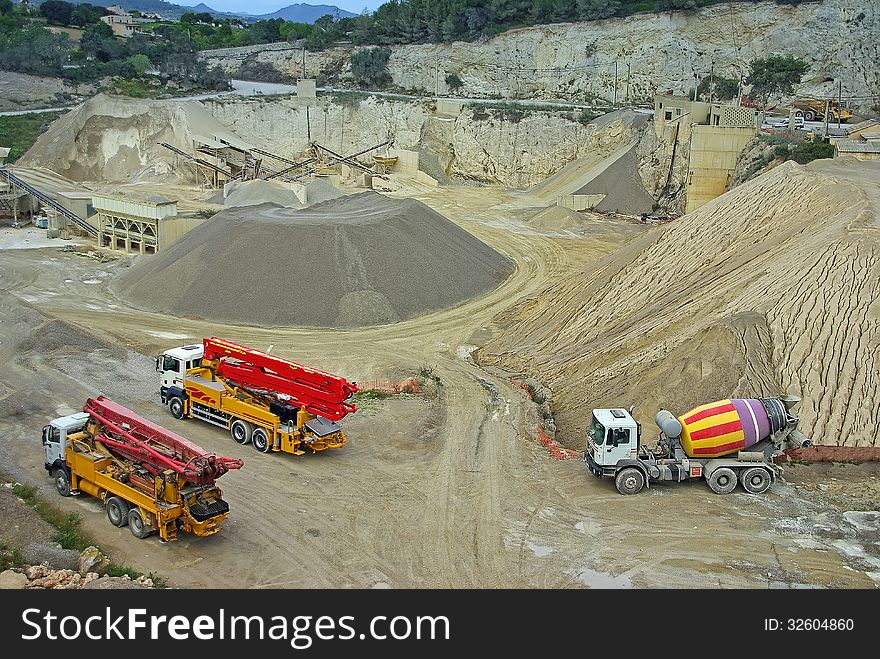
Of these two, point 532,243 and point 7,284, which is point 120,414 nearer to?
point 7,284

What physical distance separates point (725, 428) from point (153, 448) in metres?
10.6

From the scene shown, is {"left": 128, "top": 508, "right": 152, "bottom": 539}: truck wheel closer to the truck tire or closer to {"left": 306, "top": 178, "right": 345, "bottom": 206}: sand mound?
the truck tire

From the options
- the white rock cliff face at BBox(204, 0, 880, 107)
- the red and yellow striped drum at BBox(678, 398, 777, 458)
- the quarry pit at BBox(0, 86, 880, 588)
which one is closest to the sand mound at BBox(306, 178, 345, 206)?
the quarry pit at BBox(0, 86, 880, 588)

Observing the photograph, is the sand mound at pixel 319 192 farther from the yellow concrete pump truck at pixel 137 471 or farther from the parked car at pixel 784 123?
the yellow concrete pump truck at pixel 137 471

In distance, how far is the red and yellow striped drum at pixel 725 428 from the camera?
18.3 meters

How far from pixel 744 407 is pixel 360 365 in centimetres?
1270

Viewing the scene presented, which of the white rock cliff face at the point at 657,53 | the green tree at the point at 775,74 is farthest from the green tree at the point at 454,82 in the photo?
the green tree at the point at 775,74

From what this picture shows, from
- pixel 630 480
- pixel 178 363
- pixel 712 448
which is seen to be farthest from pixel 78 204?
pixel 712 448

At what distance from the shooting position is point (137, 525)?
1594 cm

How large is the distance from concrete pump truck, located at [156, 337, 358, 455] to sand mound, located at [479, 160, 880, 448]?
5919 millimetres

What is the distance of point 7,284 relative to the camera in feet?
119

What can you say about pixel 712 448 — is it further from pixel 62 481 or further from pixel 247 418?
pixel 62 481

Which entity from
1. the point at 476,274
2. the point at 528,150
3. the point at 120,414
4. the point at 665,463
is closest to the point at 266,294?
the point at 476,274

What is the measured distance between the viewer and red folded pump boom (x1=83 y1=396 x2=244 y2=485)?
15.6 m
